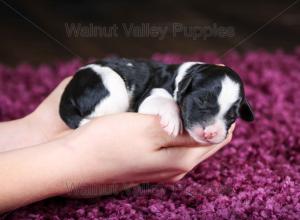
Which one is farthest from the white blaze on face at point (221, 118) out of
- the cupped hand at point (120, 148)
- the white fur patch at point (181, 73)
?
the white fur patch at point (181, 73)

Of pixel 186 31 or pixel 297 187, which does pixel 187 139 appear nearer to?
pixel 297 187

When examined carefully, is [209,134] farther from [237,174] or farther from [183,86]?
[237,174]

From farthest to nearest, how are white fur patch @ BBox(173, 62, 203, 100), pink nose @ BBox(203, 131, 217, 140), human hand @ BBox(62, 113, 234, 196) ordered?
white fur patch @ BBox(173, 62, 203, 100)
human hand @ BBox(62, 113, 234, 196)
pink nose @ BBox(203, 131, 217, 140)

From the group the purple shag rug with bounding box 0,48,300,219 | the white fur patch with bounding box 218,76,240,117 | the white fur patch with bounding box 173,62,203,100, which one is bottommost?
the purple shag rug with bounding box 0,48,300,219

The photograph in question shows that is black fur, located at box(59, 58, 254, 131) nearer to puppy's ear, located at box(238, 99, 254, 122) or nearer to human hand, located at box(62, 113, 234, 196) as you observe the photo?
puppy's ear, located at box(238, 99, 254, 122)

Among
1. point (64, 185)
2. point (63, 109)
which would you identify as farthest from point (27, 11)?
point (64, 185)

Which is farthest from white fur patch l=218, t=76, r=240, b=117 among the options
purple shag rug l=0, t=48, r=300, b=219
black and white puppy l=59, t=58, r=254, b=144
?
purple shag rug l=0, t=48, r=300, b=219
